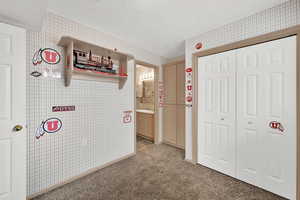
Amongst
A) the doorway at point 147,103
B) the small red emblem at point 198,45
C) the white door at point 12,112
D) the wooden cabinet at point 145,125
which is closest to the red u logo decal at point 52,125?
the white door at point 12,112

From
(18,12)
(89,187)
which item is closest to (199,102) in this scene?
(89,187)

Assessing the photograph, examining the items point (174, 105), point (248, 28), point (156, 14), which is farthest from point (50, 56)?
point (248, 28)

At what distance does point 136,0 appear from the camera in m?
1.64

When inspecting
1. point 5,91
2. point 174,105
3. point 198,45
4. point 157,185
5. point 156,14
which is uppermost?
point 156,14

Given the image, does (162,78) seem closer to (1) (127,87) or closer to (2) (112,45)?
(1) (127,87)

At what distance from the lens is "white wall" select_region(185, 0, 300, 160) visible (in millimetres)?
1650

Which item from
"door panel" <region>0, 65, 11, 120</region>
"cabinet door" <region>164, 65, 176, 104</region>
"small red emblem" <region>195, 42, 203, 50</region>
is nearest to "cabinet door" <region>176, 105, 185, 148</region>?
"cabinet door" <region>164, 65, 176, 104</region>

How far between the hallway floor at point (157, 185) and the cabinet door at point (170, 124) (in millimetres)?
1037

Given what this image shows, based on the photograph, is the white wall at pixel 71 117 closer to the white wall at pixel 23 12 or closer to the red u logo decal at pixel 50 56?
the red u logo decal at pixel 50 56

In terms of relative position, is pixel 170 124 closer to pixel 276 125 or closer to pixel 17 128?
pixel 276 125

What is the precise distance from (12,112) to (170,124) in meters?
3.09

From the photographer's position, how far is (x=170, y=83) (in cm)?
365

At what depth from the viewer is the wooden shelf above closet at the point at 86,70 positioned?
182 cm

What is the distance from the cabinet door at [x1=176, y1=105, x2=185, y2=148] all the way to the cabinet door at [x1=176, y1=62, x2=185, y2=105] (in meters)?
0.18
